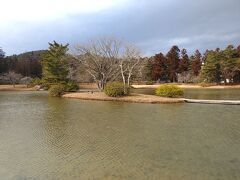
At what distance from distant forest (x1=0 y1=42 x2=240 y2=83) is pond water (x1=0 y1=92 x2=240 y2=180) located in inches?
1575

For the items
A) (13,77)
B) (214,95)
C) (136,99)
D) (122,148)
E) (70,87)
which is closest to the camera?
(122,148)

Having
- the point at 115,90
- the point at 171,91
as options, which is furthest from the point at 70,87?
the point at 171,91

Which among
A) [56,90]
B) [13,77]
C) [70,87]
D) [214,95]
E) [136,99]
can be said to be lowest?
[214,95]

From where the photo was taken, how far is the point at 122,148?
10547 mm

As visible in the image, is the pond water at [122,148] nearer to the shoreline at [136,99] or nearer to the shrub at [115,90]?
the shoreline at [136,99]

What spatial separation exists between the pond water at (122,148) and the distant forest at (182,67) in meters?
40.0

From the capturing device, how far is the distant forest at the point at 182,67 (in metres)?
61.8

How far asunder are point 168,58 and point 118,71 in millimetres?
38902

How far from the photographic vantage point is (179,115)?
18.4 metres

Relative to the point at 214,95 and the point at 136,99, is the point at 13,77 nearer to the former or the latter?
the point at 136,99

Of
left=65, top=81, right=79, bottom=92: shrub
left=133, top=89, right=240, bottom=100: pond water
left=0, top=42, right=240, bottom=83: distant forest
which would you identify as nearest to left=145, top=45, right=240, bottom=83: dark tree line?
left=0, top=42, right=240, bottom=83: distant forest

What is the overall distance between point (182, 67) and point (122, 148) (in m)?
68.4

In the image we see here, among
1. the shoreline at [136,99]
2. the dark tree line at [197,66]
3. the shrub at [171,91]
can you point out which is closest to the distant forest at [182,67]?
the dark tree line at [197,66]

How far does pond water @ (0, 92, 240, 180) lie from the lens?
7.96 meters
